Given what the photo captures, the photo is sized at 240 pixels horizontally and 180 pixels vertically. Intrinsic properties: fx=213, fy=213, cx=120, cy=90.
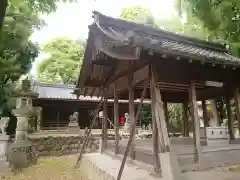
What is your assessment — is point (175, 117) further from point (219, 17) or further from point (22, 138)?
point (219, 17)

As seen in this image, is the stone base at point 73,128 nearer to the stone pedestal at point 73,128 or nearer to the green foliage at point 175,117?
the stone pedestal at point 73,128

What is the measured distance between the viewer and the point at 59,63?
33031 mm

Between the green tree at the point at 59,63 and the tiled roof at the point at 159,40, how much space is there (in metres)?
26.1

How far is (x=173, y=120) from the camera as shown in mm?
22359

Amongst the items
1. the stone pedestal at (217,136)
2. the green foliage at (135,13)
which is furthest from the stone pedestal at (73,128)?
the green foliage at (135,13)

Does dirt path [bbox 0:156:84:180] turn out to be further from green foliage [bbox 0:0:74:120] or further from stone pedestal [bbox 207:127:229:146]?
green foliage [bbox 0:0:74:120]

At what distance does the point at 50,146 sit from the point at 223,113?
14638mm

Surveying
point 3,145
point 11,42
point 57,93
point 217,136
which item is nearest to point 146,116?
point 57,93

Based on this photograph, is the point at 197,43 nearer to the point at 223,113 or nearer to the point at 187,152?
the point at 187,152

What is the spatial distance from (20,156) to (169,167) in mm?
10350

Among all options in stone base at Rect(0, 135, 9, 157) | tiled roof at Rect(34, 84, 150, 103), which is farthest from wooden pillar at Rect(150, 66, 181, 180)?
tiled roof at Rect(34, 84, 150, 103)

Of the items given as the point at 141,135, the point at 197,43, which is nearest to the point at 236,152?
the point at 197,43

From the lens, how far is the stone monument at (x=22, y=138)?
12.0 metres

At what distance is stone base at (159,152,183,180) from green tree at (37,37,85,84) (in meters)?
29.6
